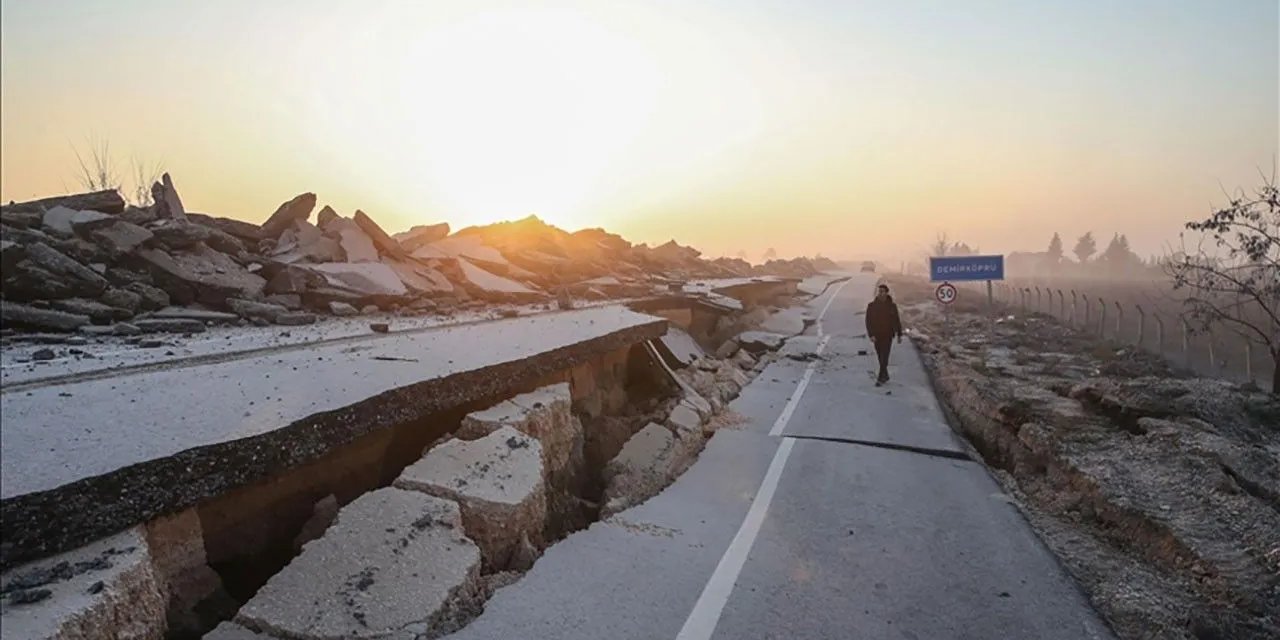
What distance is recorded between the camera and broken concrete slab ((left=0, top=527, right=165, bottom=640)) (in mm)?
2094

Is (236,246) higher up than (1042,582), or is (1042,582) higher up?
(236,246)

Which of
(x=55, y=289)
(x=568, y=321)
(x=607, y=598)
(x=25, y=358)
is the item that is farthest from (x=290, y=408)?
(x=568, y=321)

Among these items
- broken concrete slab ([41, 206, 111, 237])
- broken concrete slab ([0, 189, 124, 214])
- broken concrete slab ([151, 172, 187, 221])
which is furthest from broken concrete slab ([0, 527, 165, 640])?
broken concrete slab ([151, 172, 187, 221])

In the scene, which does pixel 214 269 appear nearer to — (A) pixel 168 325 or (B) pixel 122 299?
(B) pixel 122 299

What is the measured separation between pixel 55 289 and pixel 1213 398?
13.0 m

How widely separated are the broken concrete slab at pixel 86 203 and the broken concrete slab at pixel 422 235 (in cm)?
590

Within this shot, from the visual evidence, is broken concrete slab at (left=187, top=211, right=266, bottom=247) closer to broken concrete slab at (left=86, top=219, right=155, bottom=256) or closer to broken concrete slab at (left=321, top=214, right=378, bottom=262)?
broken concrete slab at (left=321, top=214, right=378, bottom=262)

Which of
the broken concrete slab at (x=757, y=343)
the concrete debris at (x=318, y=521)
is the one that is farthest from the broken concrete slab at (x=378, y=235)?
the concrete debris at (x=318, y=521)

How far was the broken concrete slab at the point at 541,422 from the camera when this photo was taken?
473cm

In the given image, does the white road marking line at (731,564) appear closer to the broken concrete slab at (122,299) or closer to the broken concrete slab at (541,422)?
the broken concrete slab at (541,422)

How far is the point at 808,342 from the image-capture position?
1709 cm

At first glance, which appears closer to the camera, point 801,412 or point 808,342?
point 801,412

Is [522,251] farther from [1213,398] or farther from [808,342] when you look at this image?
[1213,398]

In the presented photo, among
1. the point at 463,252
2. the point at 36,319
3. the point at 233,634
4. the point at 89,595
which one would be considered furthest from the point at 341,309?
the point at 89,595
